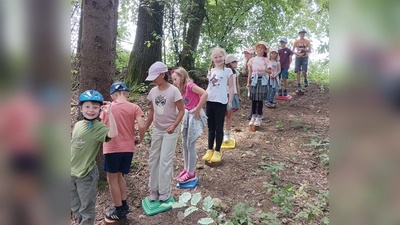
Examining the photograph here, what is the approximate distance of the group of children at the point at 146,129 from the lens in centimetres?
248

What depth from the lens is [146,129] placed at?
3.44 meters

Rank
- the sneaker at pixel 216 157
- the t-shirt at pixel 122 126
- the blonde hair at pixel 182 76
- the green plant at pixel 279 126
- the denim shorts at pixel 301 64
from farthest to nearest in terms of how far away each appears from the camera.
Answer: the denim shorts at pixel 301 64, the green plant at pixel 279 126, the sneaker at pixel 216 157, the blonde hair at pixel 182 76, the t-shirt at pixel 122 126

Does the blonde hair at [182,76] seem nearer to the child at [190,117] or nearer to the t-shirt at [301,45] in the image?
the child at [190,117]

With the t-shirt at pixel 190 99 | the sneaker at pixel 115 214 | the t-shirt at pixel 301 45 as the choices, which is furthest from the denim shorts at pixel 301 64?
the sneaker at pixel 115 214

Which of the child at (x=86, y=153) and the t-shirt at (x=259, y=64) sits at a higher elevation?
the t-shirt at (x=259, y=64)

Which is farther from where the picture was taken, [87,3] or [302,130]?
[302,130]

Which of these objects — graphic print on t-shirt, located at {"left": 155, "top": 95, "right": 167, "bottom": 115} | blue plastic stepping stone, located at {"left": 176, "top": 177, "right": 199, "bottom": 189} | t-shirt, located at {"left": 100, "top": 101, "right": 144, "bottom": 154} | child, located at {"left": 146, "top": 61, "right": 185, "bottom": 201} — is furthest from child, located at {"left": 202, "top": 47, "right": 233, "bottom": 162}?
t-shirt, located at {"left": 100, "top": 101, "right": 144, "bottom": 154}

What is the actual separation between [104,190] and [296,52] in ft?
22.9

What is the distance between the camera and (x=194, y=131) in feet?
12.5

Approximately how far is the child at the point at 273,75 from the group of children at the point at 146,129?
1921 mm
